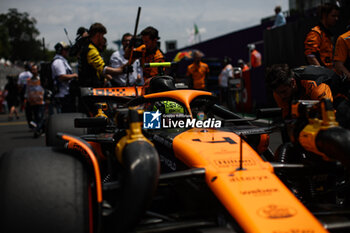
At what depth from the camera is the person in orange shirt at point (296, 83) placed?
3.31 meters

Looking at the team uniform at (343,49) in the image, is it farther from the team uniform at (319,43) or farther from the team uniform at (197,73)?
the team uniform at (197,73)

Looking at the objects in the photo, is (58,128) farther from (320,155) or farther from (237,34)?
(237,34)

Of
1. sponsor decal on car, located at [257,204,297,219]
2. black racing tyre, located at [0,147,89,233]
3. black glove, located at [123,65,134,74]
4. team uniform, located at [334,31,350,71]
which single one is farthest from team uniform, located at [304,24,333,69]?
black racing tyre, located at [0,147,89,233]

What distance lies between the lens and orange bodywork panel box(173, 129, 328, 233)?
189cm

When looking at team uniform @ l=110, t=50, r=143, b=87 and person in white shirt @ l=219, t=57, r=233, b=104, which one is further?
person in white shirt @ l=219, t=57, r=233, b=104

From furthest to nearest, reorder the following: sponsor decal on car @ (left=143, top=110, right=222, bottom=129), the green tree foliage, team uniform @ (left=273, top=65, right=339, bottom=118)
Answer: the green tree foliage < team uniform @ (left=273, top=65, right=339, bottom=118) < sponsor decal on car @ (left=143, top=110, right=222, bottom=129)

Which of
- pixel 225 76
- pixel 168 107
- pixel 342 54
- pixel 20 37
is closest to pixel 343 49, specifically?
pixel 342 54

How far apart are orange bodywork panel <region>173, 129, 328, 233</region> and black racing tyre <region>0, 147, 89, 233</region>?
64 centimetres

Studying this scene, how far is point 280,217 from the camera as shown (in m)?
1.91

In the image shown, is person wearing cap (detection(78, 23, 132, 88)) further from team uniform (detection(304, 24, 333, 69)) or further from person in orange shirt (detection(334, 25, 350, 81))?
person in orange shirt (detection(334, 25, 350, 81))

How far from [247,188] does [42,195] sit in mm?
981

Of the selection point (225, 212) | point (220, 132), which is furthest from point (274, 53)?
point (225, 212)

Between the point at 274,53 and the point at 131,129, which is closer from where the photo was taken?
the point at 131,129

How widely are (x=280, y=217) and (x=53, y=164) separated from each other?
1132mm
